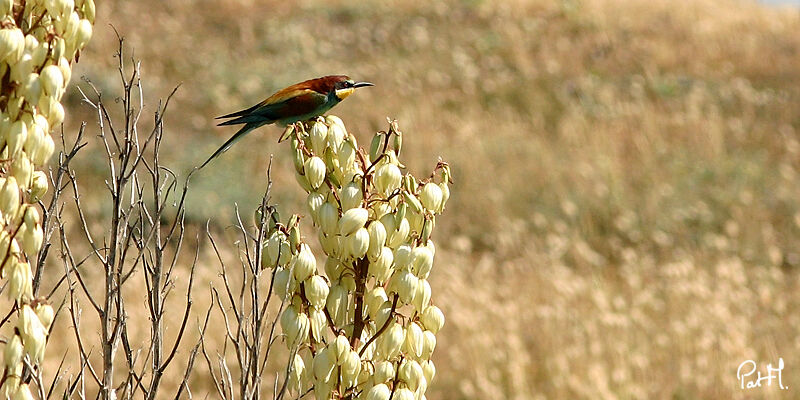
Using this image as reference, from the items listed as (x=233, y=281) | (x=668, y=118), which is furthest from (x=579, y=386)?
(x=668, y=118)

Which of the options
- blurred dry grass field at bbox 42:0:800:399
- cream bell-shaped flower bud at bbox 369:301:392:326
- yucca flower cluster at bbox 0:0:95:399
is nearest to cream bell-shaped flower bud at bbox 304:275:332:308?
cream bell-shaped flower bud at bbox 369:301:392:326

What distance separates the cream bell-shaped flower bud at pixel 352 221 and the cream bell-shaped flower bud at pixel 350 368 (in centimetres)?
22

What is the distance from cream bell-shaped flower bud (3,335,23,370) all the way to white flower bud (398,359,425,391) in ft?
2.20

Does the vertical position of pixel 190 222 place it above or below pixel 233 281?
above

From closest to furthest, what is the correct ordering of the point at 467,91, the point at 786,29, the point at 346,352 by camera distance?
the point at 346,352 → the point at 467,91 → the point at 786,29

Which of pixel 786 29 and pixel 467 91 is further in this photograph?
pixel 786 29

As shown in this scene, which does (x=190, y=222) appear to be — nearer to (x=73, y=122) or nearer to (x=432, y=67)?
(x=73, y=122)

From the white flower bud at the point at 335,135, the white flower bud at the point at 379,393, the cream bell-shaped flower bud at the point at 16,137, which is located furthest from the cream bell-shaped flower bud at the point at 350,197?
the cream bell-shaped flower bud at the point at 16,137

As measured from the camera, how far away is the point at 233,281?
26.0ft

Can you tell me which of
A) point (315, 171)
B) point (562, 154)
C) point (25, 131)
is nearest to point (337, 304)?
point (315, 171)

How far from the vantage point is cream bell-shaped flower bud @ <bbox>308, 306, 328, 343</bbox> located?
6.35 ft

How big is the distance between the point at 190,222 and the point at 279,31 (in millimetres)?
7612

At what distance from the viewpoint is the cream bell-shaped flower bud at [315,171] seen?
6.53 ft

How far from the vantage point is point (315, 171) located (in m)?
1.99
